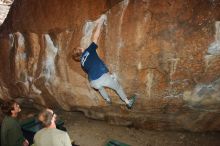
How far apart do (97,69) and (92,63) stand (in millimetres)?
154

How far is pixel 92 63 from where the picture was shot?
6.33 m

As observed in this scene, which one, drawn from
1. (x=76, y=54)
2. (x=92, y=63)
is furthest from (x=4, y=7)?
(x=92, y=63)

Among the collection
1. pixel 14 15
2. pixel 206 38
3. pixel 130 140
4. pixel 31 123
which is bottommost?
pixel 130 140

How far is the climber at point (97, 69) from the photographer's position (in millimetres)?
6344

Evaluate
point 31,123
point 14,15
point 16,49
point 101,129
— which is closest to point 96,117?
point 101,129

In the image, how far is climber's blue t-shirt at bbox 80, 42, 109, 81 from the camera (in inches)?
249

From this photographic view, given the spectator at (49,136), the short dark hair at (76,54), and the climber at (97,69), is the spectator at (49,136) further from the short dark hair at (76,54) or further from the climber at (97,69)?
the short dark hair at (76,54)

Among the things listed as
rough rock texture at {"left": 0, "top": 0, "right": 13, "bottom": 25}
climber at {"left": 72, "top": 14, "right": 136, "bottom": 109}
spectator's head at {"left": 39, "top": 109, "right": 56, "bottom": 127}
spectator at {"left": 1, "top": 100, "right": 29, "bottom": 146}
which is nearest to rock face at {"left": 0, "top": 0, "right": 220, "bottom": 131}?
climber at {"left": 72, "top": 14, "right": 136, "bottom": 109}

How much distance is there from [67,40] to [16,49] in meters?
1.68

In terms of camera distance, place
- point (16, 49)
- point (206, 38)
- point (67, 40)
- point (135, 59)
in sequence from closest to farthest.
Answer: point (206, 38) → point (135, 59) → point (67, 40) → point (16, 49)

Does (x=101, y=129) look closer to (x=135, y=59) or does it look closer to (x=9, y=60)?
(x=135, y=59)

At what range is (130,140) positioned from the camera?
22.4ft

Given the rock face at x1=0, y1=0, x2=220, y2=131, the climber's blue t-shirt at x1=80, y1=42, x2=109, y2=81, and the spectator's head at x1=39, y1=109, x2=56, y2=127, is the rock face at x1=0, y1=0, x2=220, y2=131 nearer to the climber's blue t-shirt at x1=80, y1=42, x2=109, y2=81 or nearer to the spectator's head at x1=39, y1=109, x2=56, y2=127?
the climber's blue t-shirt at x1=80, y1=42, x2=109, y2=81

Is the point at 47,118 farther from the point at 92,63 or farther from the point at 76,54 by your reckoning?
the point at 76,54
